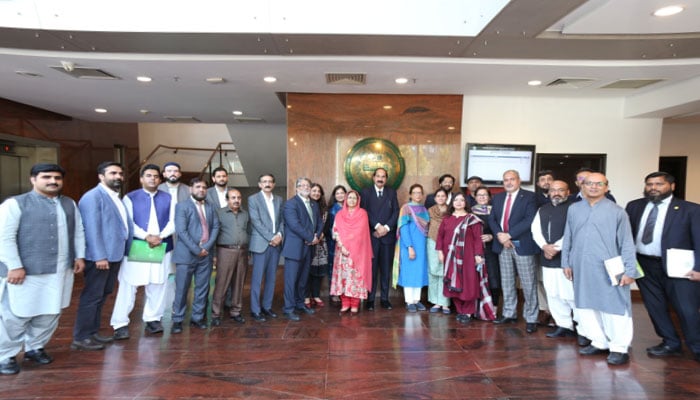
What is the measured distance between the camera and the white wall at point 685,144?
24.7ft

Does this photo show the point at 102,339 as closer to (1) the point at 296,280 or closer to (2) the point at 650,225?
(1) the point at 296,280

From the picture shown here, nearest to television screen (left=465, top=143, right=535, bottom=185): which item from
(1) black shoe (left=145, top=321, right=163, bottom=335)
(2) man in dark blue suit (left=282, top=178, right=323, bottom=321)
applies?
(2) man in dark blue suit (left=282, top=178, right=323, bottom=321)

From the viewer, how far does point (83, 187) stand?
8375mm

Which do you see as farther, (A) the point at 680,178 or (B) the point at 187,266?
(A) the point at 680,178

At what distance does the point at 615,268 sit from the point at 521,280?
1.06 m

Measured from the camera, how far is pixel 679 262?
11.1ft

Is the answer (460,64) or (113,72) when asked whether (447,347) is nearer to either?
(460,64)

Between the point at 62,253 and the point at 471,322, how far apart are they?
3947 millimetres

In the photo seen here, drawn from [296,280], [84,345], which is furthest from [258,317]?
[84,345]

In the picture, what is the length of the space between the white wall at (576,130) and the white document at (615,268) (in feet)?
8.69

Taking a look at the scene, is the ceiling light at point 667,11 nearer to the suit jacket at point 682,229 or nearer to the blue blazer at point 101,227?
the suit jacket at point 682,229

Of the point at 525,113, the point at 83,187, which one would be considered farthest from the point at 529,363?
the point at 83,187

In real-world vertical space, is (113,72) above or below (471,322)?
above

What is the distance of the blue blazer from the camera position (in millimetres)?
3494
